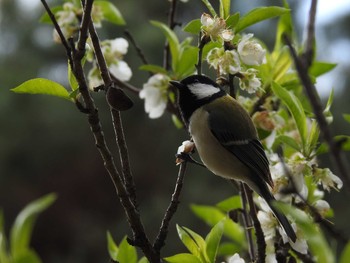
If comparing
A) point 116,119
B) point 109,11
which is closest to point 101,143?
point 116,119

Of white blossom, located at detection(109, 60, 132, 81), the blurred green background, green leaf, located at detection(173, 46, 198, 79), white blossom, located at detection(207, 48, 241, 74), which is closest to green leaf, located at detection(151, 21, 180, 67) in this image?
green leaf, located at detection(173, 46, 198, 79)

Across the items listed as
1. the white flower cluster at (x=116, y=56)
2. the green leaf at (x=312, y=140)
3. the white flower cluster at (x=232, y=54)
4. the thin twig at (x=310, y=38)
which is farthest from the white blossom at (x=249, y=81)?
the thin twig at (x=310, y=38)

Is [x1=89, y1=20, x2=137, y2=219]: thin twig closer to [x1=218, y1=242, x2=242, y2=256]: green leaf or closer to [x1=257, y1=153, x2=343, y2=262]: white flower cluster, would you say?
[x1=257, y1=153, x2=343, y2=262]: white flower cluster

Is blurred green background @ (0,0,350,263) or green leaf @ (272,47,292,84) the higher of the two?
green leaf @ (272,47,292,84)

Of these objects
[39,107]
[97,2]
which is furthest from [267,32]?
[97,2]

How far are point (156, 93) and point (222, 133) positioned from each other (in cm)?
16

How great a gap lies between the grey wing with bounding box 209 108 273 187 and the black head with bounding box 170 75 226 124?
0.04 metres

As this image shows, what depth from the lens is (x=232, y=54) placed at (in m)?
0.89

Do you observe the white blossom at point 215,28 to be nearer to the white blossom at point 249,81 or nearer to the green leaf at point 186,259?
the white blossom at point 249,81

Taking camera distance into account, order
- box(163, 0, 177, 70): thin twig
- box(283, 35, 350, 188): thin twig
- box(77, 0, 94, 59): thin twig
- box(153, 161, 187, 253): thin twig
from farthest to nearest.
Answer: box(163, 0, 177, 70): thin twig < box(153, 161, 187, 253): thin twig < box(77, 0, 94, 59): thin twig < box(283, 35, 350, 188): thin twig

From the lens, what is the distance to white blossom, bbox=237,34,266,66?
0.91m

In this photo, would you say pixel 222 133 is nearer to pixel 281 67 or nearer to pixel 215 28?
pixel 281 67

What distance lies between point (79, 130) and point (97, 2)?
5.11m

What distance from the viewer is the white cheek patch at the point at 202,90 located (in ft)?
3.61
